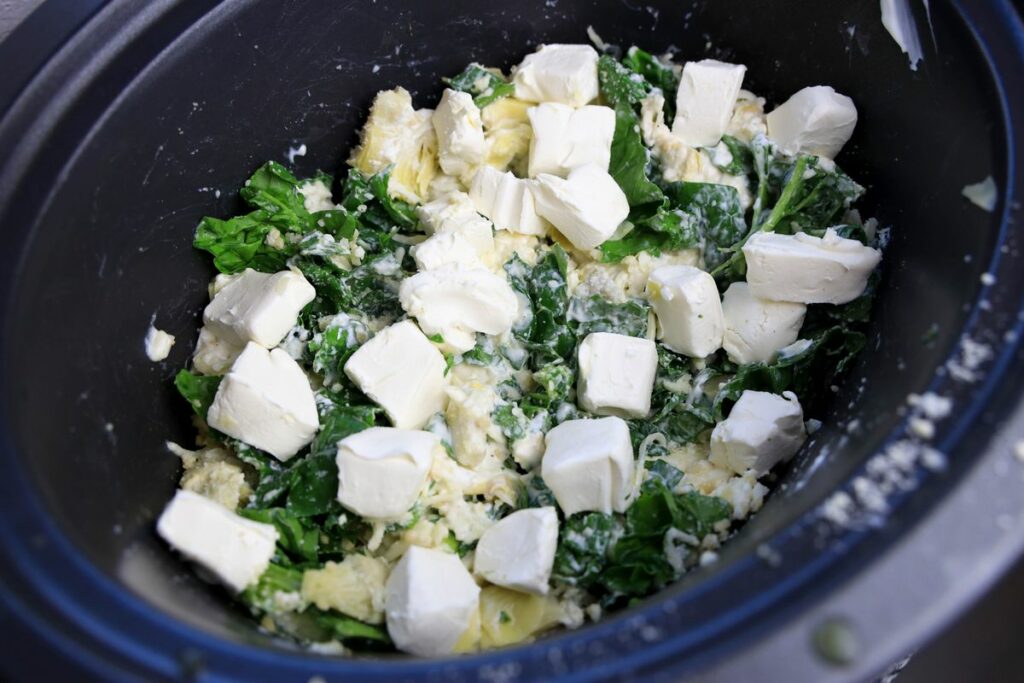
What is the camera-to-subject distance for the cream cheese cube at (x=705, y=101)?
2.41m

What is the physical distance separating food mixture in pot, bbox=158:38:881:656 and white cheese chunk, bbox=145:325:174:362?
0.09m

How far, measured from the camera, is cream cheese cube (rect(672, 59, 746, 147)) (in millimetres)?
2410

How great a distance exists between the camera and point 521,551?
6.08 feet

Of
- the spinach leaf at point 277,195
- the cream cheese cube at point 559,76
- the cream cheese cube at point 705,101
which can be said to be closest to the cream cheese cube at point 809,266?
the cream cheese cube at point 705,101

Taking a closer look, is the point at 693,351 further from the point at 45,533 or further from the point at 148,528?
the point at 45,533

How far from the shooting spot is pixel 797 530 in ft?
4.67

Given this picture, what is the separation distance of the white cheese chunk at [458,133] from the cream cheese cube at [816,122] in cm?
76

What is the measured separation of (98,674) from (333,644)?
0.52 meters

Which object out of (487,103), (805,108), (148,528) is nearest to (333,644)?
(148,528)

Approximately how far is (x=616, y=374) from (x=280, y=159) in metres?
1.03

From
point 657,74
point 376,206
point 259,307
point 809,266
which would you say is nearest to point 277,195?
point 376,206

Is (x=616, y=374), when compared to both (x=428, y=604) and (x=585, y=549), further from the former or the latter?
(x=428, y=604)

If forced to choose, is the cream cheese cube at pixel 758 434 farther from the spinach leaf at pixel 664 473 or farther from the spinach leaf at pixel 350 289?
the spinach leaf at pixel 350 289

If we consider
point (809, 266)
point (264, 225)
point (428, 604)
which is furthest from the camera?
point (264, 225)
